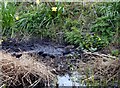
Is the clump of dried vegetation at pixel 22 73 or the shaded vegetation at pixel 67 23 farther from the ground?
the shaded vegetation at pixel 67 23

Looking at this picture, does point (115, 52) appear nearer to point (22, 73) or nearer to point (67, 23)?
point (67, 23)

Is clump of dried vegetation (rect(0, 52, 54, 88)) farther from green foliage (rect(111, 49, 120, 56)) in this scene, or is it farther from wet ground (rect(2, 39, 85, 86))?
green foliage (rect(111, 49, 120, 56))

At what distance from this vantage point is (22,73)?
210 centimetres

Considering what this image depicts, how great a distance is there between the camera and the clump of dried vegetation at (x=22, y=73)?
207 centimetres

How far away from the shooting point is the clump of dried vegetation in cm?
207

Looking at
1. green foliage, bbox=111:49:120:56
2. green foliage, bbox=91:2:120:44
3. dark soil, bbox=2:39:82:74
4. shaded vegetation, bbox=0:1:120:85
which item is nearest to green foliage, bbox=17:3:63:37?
shaded vegetation, bbox=0:1:120:85

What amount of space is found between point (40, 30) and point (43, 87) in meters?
0.74

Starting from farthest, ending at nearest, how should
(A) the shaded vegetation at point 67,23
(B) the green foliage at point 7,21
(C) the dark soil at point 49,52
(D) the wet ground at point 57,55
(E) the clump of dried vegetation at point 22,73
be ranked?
(B) the green foliage at point 7,21 < (A) the shaded vegetation at point 67,23 < (C) the dark soil at point 49,52 < (D) the wet ground at point 57,55 < (E) the clump of dried vegetation at point 22,73

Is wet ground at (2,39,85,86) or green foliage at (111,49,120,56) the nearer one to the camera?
wet ground at (2,39,85,86)

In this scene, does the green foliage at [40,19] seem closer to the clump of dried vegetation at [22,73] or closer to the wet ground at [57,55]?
the wet ground at [57,55]

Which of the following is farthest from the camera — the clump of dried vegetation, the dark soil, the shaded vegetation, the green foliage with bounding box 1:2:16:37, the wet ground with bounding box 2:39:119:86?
the green foliage with bounding box 1:2:16:37

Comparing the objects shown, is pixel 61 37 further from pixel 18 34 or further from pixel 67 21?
pixel 18 34

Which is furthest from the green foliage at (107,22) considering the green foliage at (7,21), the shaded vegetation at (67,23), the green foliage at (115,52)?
the green foliage at (7,21)

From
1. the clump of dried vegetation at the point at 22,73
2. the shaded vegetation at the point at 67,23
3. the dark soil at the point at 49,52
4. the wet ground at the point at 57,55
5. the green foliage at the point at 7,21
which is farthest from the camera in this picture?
the green foliage at the point at 7,21
